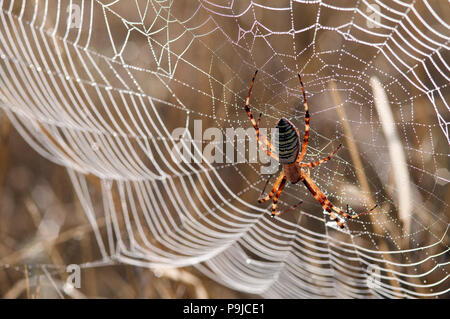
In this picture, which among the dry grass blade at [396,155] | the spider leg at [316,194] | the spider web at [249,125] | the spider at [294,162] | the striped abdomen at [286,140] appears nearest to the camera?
the striped abdomen at [286,140]

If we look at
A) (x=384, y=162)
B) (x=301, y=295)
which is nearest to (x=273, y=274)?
(x=301, y=295)

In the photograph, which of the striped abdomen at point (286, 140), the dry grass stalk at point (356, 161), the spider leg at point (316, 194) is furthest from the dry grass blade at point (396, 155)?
the striped abdomen at point (286, 140)

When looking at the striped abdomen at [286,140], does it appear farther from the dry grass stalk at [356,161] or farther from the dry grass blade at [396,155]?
the dry grass blade at [396,155]

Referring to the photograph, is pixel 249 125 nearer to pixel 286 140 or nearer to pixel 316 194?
pixel 316 194

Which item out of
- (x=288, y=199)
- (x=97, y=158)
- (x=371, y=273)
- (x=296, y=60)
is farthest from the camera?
(x=288, y=199)

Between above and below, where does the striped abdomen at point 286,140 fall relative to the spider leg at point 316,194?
above

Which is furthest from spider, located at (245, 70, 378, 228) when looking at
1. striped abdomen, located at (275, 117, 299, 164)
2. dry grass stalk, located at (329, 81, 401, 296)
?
dry grass stalk, located at (329, 81, 401, 296)

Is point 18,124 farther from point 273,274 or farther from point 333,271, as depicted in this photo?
point 333,271

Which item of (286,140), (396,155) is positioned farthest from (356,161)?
(286,140)
